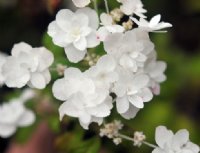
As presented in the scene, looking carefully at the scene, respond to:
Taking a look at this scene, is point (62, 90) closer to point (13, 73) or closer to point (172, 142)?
point (13, 73)

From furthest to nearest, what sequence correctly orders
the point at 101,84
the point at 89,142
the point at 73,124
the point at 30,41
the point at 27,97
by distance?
the point at 30,41, the point at 27,97, the point at 73,124, the point at 89,142, the point at 101,84

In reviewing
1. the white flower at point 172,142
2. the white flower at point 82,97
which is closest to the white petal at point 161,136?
the white flower at point 172,142

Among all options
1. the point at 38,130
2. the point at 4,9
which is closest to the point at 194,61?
the point at 38,130

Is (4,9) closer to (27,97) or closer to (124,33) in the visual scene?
(27,97)

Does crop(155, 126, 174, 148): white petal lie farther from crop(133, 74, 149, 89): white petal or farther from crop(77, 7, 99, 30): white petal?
crop(77, 7, 99, 30): white petal

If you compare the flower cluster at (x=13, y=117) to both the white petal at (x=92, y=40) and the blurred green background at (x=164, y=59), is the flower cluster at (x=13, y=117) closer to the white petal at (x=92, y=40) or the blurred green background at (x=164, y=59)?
the blurred green background at (x=164, y=59)

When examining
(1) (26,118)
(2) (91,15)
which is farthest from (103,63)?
(1) (26,118)
